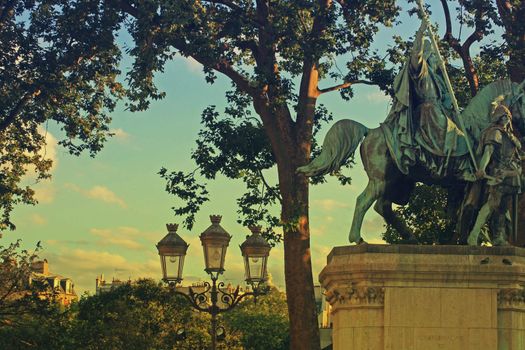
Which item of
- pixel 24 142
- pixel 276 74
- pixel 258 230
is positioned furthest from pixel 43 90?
pixel 258 230

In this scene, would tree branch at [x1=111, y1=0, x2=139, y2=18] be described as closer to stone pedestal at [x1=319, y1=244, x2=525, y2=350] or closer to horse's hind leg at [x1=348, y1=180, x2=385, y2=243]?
horse's hind leg at [x1=348, y1=180, x2=385, y2=243]

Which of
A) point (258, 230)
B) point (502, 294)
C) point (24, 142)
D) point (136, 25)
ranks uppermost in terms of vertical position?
point (136, 25)

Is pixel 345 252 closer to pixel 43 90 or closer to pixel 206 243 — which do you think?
pixel 206 243

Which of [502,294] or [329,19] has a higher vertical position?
[329,19]

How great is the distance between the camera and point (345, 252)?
17.5 meters

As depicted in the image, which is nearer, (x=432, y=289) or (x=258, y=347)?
(x=432, y=289)

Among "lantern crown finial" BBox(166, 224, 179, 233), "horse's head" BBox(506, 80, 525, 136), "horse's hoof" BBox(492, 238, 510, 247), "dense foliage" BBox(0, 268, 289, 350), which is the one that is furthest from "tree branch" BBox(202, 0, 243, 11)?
"dense foliage" BBox(0, 268, 289, 350)

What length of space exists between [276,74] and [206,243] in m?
6.99

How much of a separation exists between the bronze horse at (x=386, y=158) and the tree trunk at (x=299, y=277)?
7.80m

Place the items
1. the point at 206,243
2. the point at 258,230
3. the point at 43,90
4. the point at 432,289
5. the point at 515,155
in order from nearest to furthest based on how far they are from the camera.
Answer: the point at 432,289 < the point at 515,155 < the point at 206,243 < the point at 258,230 < the point at 43,90

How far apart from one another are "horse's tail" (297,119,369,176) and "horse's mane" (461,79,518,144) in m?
1.56

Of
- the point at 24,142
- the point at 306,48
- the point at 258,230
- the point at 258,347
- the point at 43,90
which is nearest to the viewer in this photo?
the point at 258,230

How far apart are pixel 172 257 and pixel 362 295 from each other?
654 cm

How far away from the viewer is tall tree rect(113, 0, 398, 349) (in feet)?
88.9
